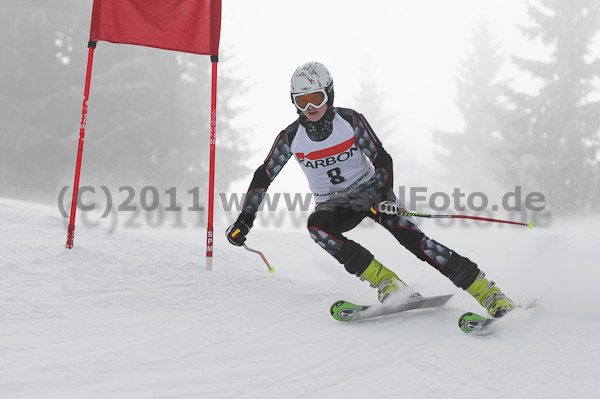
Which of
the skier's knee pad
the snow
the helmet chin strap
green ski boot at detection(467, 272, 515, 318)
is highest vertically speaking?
the helmet chin strap

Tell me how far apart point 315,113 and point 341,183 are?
2.07ft

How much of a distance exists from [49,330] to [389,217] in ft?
7.89

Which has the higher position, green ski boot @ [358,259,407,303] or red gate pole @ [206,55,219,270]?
red gate pole @ [206,55,219,270]

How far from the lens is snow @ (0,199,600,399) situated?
2262 millimetres

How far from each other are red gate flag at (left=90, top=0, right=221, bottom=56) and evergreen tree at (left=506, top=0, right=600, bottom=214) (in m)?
16.3

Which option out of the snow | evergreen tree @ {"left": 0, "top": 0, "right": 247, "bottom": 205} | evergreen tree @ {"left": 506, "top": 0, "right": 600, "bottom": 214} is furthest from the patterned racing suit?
evergreen tree @ {"left": 0, "top": 0, "right": 247, "bottom": 205}

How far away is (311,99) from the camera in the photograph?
154 inches

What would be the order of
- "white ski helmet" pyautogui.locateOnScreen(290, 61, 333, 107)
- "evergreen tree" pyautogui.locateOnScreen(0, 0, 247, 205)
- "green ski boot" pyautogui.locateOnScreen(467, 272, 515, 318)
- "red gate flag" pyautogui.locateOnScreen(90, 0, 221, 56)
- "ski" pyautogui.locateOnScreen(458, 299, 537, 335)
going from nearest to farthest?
"ski" pyautogui.locateOnScreen(458, 299, 537, 335) < "green ski boot" pyautogui.locateOnScreen(467, 272, 515, 318) < "white ski helmet" pyautogui.locateOnScreen(290, 61, 333, 107) < "red gate flag" pyautogui.locateOnScreen(90, 0, 221, 56) < "evergreen tree" pyautogui.locateOnScreen(0, 0, 247, 205)

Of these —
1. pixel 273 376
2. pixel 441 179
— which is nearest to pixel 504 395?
pixel 273 376

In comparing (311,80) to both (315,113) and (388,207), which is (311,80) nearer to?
(315,113)

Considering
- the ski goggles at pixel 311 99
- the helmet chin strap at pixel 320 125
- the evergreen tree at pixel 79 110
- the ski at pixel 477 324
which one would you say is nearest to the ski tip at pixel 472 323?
the ski at pixel 477 324

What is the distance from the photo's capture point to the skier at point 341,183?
12.1ft

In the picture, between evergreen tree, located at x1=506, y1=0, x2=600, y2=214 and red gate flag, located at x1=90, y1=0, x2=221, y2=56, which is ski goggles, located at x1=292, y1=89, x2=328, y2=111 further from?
evergreen tree, located at x1=506, y1=0, x2=600, y2=214

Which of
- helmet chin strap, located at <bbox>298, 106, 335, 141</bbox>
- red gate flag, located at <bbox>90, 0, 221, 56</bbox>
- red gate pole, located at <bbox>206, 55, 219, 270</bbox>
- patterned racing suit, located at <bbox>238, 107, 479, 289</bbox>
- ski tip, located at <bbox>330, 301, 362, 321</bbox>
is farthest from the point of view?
red gate flag, located at <bbox>90, 0, 221, 56</bbox>
